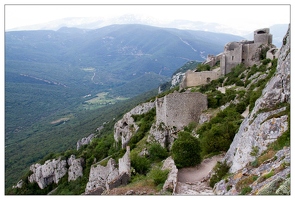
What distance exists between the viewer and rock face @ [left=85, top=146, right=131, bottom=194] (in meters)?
18.1

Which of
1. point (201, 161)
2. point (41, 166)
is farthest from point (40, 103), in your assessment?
point (201, 161)

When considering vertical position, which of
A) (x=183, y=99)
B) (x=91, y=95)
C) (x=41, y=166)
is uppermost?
(x=183, y=99)

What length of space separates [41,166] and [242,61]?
99.2 ft

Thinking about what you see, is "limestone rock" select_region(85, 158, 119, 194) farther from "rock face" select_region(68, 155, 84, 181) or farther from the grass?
the grass

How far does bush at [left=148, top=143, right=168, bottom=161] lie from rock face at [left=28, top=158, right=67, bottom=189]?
2376cm

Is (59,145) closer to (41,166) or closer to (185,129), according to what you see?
(41,166)

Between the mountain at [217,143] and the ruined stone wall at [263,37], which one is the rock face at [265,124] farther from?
the ruined stone wall at [263,37]

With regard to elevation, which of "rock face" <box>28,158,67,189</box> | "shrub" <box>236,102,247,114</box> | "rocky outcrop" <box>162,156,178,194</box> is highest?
"shrub" <box>236,102,247,114</box>

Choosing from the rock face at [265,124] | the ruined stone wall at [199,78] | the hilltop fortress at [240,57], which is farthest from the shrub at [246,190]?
the ruined stone wall at [199,78]

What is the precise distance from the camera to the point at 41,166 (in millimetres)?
46469

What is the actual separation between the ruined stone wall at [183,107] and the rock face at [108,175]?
4206mm

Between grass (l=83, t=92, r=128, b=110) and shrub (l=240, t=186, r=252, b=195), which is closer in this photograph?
shrub (l=240, t=186, r=252, b=195)

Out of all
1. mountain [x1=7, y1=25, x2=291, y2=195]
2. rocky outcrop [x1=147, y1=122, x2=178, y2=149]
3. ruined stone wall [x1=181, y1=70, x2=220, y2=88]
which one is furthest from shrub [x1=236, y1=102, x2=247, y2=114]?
ruined stone wall [x1=181, y1=70, x2=220, y2=88]

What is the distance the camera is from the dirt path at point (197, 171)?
15.8 m
